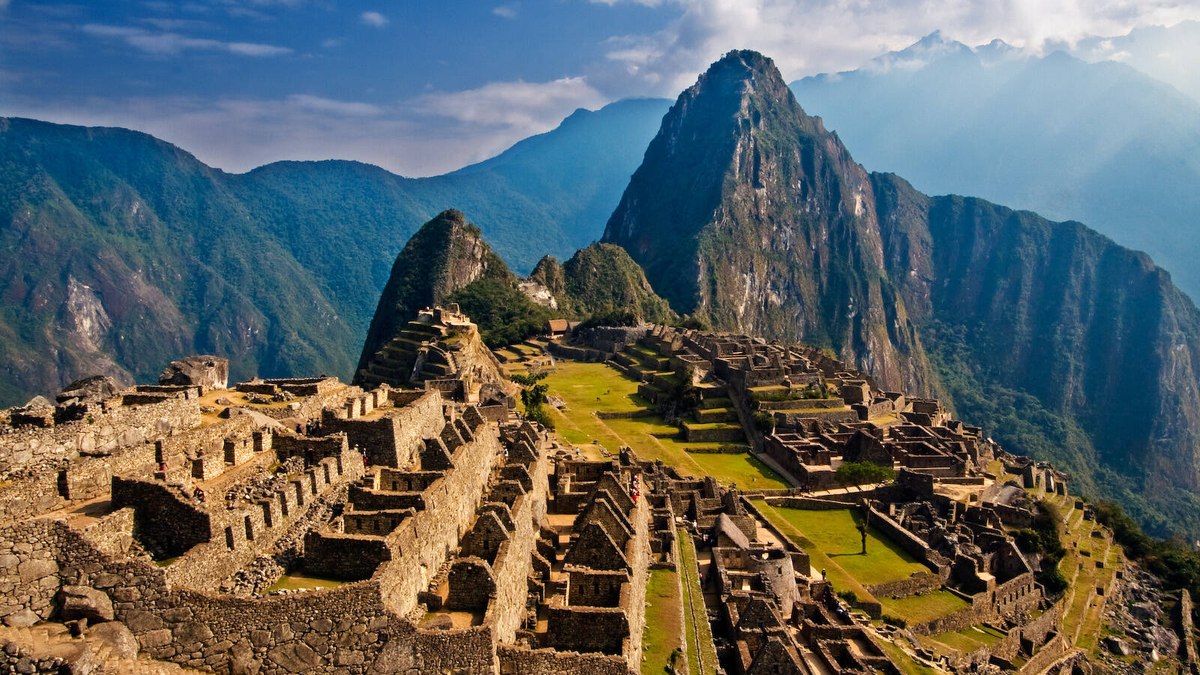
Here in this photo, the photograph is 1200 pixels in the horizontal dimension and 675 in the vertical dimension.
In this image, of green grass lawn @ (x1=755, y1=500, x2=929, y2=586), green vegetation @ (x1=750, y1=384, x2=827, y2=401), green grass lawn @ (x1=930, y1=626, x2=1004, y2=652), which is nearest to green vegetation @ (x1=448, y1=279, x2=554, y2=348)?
green vegetation @ (x1=750, y1=384, x2=827, y2=401)

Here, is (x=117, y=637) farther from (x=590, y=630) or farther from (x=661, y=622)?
(x=661, y=622)

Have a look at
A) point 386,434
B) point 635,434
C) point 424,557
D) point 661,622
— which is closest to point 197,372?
point 386,434

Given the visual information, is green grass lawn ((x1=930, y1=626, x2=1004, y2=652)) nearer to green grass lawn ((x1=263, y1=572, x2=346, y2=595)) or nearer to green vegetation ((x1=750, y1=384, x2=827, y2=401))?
green grass lawn ((x1=263, y1=572, x2=346, y2=595))

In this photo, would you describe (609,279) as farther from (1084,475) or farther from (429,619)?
(429,619)

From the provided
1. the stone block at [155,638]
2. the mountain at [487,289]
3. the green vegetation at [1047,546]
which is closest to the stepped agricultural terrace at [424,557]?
the stone block at [155,638]

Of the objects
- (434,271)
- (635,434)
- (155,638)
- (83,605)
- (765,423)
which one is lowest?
(635,434)

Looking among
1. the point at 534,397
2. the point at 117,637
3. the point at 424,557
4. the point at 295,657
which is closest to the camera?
the point at 117,637

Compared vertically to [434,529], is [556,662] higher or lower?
lower
